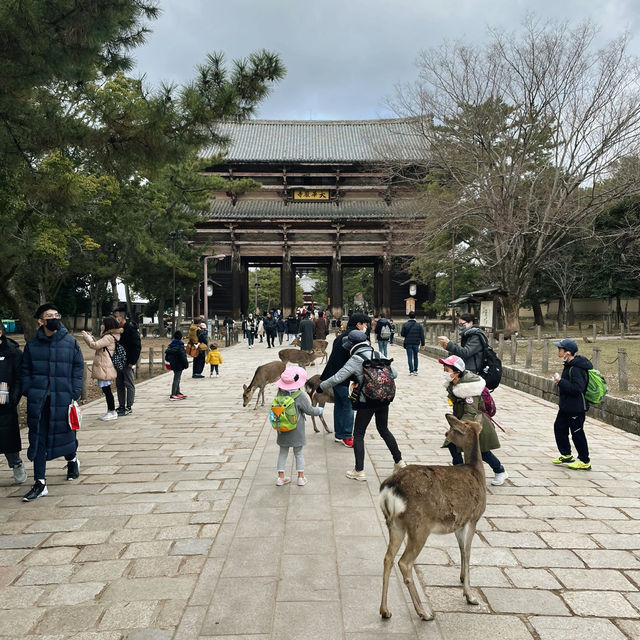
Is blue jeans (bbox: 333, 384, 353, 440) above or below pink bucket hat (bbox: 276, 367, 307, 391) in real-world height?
below

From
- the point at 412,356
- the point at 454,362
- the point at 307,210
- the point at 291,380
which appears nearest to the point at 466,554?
the point at 454,362

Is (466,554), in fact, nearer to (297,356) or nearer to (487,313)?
(297,356)

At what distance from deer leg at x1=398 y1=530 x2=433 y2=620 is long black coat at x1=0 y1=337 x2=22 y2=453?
3864 millimetres

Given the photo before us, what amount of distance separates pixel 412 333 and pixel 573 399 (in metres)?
7.97

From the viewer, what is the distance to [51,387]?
15.3ft

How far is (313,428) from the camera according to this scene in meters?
7.54

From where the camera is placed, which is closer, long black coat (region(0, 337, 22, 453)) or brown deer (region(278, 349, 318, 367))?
long black coat (region(0, 337, 22, 453))

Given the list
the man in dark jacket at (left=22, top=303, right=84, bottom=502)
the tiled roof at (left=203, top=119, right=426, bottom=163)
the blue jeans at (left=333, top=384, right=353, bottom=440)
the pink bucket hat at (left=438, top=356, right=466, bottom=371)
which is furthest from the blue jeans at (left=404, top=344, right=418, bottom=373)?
the tiled roof at (left=203, top=119, right=426, bottom=163)

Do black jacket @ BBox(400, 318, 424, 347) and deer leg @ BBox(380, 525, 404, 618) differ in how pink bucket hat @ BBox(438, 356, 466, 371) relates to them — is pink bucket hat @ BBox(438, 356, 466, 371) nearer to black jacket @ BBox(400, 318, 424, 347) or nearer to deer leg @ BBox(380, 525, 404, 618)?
deer leg @ BBox(380, 525, 404, 618)

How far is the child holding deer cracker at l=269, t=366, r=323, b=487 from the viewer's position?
478cm

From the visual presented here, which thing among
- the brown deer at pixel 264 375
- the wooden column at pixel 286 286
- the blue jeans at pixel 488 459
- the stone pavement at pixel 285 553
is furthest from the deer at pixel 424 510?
the wooden column at pixel 286 286

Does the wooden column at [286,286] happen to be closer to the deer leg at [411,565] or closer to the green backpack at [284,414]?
the green backpack at [284,414]

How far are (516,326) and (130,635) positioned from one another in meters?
18.9

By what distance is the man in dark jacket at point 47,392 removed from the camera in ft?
15.0
